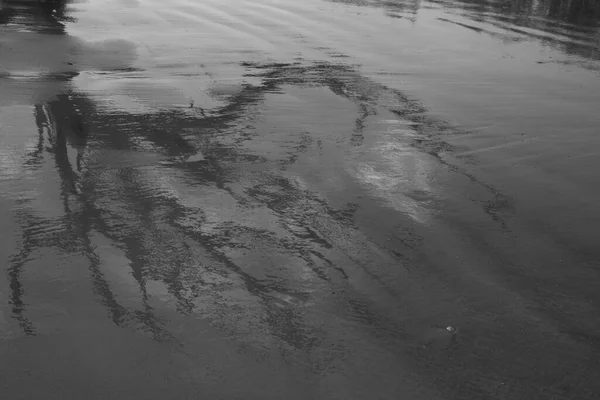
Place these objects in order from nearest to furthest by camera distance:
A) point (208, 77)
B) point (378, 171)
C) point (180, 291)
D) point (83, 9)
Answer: point (180, 291) → point (378, 171) → point (208, 77) → point (83, 9)

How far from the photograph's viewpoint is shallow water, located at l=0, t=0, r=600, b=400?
4.16 meters

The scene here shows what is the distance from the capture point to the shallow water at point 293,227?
13.6 ft

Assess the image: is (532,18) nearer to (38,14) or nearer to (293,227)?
(38,14)

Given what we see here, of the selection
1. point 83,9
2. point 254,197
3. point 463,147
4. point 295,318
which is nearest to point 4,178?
point 254,197

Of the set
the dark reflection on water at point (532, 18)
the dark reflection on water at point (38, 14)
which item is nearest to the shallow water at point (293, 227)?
the dark reflection on water at point (38, 14)

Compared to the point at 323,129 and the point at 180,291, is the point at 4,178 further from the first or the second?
the point at 323,129

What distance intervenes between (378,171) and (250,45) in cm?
633

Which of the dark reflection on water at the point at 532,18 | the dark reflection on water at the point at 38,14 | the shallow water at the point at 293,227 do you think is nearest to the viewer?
the shallow water at the point at 293,227

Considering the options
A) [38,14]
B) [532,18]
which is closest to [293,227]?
[38,14]

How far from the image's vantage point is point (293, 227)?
578 centimetres

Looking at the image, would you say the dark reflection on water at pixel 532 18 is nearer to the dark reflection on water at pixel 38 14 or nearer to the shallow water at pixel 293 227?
the shallow water at pixel 293 227

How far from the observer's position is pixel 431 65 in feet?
38.7

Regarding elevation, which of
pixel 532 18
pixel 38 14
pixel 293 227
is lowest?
pixel 293 227

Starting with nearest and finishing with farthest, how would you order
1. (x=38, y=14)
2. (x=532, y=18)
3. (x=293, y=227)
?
(x=293, y=227)
(x=38, y=14)
(x=532, y=18)
